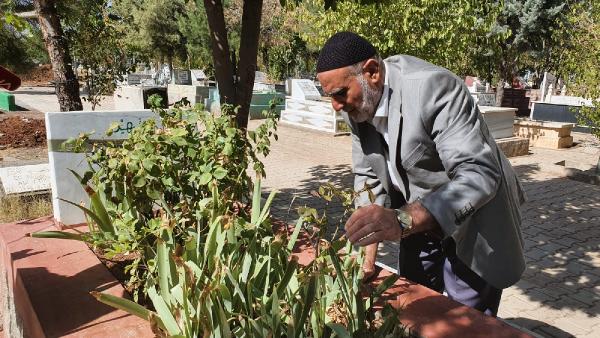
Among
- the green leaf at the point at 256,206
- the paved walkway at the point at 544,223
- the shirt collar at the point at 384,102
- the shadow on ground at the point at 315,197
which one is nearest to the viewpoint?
the shirt collar at the point at 384,102

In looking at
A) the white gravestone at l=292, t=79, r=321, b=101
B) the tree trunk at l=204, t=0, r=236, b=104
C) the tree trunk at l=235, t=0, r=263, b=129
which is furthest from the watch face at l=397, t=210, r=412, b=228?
the white gravestone at l=292, t=79, r=321, b=101

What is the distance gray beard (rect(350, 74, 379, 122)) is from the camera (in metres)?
1.97

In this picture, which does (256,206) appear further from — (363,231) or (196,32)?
(196,32)

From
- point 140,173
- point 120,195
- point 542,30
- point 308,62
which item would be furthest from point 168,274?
point 308,62

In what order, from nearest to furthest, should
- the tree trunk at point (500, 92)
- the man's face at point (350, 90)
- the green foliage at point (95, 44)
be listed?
the man's face at point (350, 90) → the green foliage at point (95, 44) → the tree trunk at point (500, 92)

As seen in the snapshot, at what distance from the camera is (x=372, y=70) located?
1.97 metres

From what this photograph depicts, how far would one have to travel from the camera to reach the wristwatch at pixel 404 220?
163 centimetres

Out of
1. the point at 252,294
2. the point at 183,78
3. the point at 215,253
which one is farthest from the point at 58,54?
the point at 183,78

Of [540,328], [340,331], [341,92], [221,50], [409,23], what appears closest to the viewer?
[340,331]

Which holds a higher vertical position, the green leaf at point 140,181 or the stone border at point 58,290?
the green leaf at point 140,181

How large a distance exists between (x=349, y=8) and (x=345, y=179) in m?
3.91

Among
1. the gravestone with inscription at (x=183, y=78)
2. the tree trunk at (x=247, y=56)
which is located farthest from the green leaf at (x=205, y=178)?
the gravestone with inscription at (x=183, y=78)

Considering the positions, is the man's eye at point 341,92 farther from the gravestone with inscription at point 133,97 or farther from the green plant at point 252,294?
the gravestone with inscription at point 133,97

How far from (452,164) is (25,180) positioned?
5974 mm
